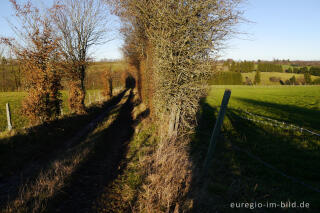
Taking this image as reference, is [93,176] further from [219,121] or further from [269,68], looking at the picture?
[269,68]

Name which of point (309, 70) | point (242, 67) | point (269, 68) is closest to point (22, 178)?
point (242, 67)

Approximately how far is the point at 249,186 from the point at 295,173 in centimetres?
220

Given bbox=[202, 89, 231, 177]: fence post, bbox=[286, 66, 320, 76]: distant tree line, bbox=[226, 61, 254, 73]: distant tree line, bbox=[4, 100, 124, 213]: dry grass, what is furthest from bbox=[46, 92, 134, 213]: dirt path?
bbox=[286, 66, 320, 76]: distant tree line

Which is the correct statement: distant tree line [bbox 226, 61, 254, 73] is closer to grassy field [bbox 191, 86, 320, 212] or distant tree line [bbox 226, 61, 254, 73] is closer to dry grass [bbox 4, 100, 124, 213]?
grassy field [bbox 191, 86, 320, 212]

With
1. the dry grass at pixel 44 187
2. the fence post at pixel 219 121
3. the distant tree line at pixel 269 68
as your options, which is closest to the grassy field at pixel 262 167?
the fence post at pixel 219 121

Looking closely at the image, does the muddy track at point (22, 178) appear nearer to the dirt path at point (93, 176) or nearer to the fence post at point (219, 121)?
the dirt path at point (93, 176)

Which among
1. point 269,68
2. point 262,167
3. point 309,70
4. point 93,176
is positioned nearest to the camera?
point 93,176

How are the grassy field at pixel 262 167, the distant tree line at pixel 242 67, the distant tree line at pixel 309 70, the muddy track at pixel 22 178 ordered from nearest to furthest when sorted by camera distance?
1. the grassy field at pixel 262 167
2. the muddy track at pixel 22 178
3. the distant tree line at pixel 309 70
4. the distant tree line at pixel 242 67

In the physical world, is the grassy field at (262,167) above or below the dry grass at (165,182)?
below

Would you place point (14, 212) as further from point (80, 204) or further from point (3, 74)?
point (3, 74)

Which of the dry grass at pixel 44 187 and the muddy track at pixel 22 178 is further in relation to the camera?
the muddy track at pixel 22 178

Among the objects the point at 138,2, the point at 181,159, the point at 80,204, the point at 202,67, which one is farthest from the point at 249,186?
the point at 138,2

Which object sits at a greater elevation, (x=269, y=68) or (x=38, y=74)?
(x=269, y=68)

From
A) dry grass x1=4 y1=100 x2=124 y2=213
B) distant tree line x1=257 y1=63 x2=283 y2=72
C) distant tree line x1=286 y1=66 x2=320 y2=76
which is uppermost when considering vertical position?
distant tree line x1=257 y1=63 x2=283 y2=72
